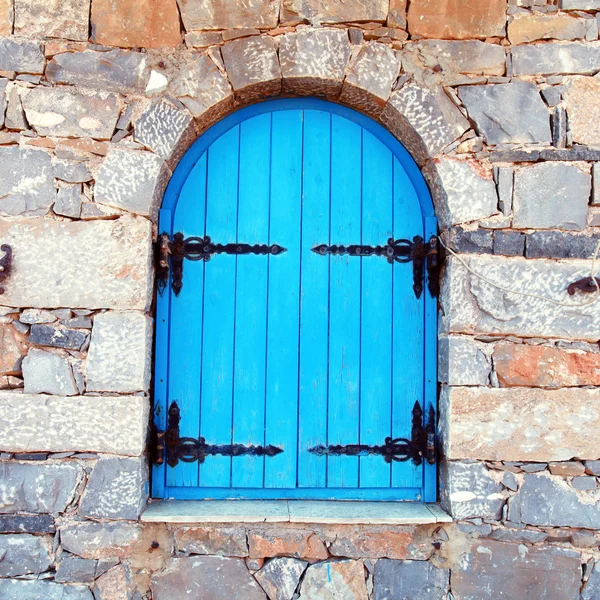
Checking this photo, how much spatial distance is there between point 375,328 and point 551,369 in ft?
2.21

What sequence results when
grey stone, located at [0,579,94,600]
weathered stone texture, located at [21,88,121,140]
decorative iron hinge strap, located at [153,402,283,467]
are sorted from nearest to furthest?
grey stone, located at [0,579,94,600] < weathered stone texture, located at [21,88,121,140] < decorative iron hinge strap, located at [153,402,283,467]

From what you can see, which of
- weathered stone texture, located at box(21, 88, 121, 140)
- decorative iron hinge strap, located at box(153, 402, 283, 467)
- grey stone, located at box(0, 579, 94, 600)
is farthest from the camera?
decorative iron hinge strap, located at box(153, 402, 283, 467)

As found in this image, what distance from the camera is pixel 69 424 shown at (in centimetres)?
215

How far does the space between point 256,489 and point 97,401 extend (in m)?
0.72

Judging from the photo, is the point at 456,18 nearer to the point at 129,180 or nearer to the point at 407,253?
the point at 407,253

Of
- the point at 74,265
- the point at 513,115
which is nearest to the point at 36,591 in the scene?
the point at 74,265

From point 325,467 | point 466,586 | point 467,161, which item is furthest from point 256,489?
point 467,161

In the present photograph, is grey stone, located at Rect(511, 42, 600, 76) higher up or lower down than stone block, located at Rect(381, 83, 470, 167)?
higher up

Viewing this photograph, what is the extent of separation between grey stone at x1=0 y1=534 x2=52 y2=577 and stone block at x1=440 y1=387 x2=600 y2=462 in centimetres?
153

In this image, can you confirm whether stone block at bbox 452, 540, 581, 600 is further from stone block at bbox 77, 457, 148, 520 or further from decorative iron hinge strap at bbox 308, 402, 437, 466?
stone block at bbox 77, 457, 148, 520

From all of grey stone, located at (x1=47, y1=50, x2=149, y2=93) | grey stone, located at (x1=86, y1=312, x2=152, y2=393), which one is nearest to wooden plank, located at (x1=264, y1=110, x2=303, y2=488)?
grey stone, located at (x1=86, y1=312, x2=152, y2=393)

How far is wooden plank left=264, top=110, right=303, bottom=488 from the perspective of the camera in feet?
7.79

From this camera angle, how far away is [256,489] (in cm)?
237

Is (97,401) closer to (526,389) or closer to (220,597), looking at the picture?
(220,597)
